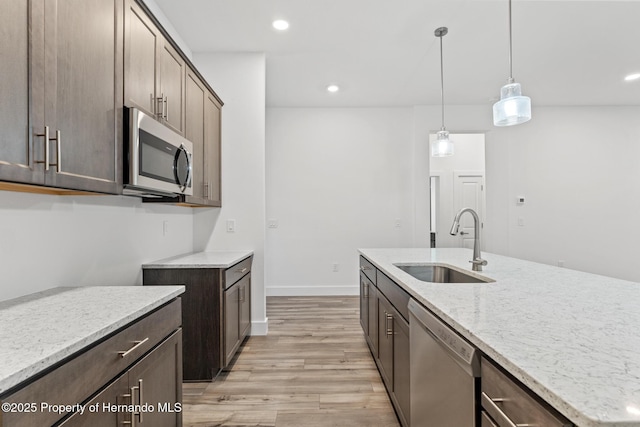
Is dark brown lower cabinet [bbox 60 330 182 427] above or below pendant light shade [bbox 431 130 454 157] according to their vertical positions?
below

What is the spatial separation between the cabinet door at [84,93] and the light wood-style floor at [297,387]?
146 centimetres

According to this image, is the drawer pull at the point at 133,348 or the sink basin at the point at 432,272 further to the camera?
the sink basin at the point at 432,272

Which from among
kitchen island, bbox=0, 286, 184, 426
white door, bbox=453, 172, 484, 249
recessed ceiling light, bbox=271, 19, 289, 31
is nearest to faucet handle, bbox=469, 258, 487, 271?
kitchen island, bbox=0, 286, 184, 426

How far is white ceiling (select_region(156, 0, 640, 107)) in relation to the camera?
8.58 feet

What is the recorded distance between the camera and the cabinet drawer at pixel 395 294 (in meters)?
1.59

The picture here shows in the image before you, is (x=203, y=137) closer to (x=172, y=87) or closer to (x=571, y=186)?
(x=172, y=87)

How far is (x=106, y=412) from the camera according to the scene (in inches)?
38.5

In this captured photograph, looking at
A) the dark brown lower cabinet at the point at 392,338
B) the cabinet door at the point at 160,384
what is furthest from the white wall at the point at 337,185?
the cabinet door at the point at 160,384

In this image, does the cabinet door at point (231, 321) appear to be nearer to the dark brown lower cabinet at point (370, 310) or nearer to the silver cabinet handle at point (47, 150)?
the dark brown lower cabinet at point (370, 310)

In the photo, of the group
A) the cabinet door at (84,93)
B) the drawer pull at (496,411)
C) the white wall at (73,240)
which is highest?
the cabinet door at (84,93)

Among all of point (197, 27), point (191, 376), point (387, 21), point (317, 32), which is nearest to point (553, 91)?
point (387, 21)

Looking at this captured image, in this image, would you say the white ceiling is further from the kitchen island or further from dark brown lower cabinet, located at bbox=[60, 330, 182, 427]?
dark brown lower cabinet, located at bbox=[60, 330, 182, 427]

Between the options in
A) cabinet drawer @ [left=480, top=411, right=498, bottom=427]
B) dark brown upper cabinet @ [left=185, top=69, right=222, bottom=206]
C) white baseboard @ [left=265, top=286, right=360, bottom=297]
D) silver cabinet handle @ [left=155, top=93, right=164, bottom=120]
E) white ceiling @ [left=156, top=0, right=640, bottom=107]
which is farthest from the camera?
white baseboard @ [left=265, top=286, right=360, bottom=297]

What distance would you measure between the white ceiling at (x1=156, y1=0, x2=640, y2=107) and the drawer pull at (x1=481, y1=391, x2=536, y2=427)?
269 centimetres
